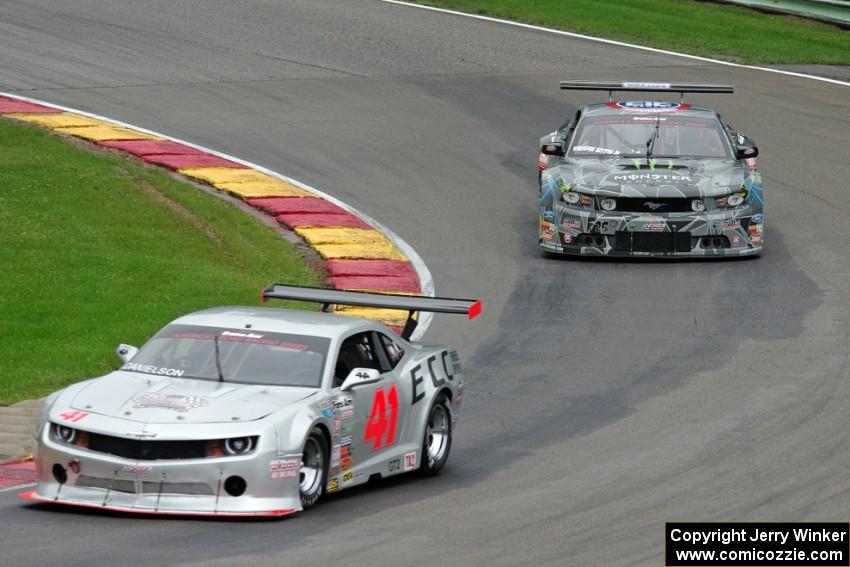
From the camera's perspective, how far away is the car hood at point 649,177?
20.0 metres

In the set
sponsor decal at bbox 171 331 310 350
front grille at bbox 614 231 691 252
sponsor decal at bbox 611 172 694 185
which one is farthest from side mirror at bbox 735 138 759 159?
sponsor decal at bbox 171 331 310 350

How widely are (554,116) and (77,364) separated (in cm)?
1358

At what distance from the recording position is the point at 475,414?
567 inches

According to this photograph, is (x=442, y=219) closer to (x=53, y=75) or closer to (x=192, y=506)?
(x=53, y=75)

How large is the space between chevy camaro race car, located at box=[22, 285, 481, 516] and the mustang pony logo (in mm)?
13

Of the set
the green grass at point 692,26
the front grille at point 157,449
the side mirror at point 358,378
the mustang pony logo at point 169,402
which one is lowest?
the front grille at point 157,449

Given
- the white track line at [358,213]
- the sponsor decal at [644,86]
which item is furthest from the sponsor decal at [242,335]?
the sponsor decal at [644,86]

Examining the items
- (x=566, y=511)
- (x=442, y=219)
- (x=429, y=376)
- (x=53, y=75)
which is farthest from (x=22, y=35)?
(x=566, y=511)

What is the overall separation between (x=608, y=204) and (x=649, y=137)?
4.96 feet

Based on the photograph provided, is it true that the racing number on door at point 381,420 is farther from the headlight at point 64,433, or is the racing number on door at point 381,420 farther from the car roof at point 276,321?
the headlight at point 64,433

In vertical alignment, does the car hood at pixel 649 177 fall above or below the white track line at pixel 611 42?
below

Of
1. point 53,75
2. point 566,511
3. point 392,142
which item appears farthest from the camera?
point 53,75

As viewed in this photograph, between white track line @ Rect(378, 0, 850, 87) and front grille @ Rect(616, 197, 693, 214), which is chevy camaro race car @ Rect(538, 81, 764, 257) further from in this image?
white track line @ Rect(378, 0, 850, 87)

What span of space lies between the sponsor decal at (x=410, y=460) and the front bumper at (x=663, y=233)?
8472 millimetres
